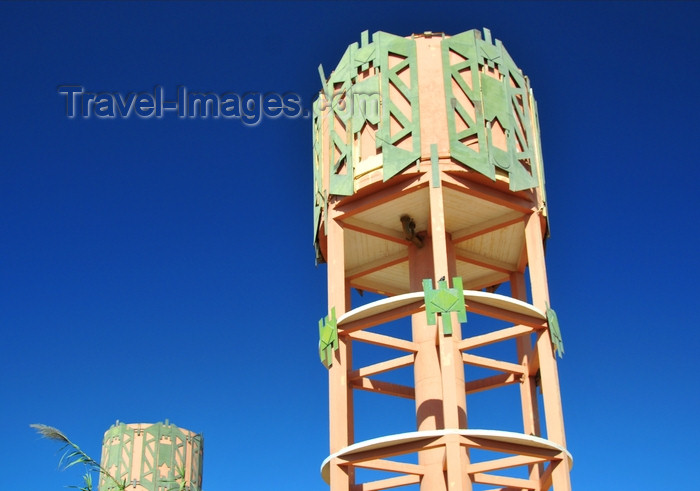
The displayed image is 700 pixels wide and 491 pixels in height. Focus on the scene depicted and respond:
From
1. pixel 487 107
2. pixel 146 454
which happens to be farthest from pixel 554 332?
pixel 146 454

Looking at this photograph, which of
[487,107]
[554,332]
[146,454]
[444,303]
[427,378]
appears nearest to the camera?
[444,303]

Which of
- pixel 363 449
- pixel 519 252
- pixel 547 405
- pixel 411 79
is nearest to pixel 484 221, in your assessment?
pixel 519 252

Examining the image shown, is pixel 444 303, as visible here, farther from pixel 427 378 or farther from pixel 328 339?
pixel 427 378

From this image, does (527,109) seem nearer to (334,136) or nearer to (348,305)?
(334,136)

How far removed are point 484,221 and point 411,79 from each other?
13.9 ft

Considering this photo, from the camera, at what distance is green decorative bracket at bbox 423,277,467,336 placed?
788 inches

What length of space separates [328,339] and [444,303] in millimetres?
3240

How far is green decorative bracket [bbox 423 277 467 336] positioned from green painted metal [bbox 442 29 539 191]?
321 centimetres

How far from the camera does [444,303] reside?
20.2m

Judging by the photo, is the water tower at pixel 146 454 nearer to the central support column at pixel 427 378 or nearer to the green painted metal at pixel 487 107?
the central support column at pixel 427 378

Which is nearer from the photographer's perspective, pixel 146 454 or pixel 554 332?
pixel 554 332

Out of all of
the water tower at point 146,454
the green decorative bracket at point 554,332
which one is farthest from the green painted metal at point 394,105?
the water tower at point 146,454

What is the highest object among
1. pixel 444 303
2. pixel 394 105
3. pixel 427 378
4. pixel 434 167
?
pixel 394 105

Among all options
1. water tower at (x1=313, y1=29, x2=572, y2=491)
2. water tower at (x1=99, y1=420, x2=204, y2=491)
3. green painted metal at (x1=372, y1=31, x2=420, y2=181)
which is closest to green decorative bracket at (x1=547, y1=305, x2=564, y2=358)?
water tower at (x1=313, y1=29, x2=572, y2=491)
